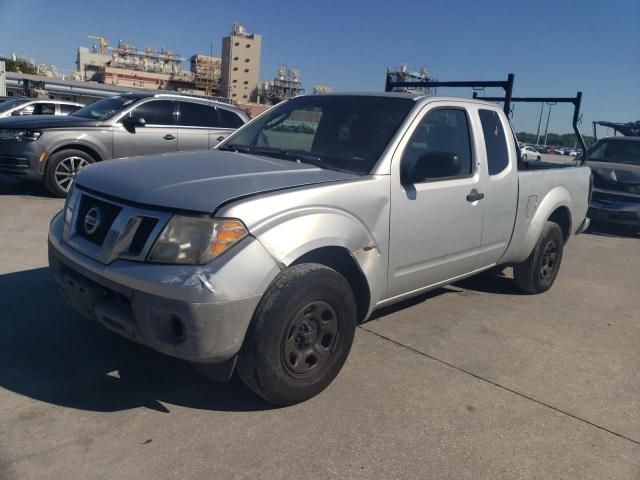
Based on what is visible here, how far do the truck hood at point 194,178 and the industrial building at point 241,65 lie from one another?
419 ft

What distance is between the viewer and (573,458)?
9.20 ft

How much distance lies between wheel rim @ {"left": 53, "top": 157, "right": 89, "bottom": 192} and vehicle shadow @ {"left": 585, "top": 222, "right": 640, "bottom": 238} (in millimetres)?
8718

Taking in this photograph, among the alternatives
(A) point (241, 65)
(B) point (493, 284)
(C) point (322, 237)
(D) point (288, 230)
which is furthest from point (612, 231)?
(A) point (241, 65)

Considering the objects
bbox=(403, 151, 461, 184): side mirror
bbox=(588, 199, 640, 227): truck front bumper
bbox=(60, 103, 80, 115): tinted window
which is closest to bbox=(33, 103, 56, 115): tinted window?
bbox=(60, 103, 80, 115): tinted window

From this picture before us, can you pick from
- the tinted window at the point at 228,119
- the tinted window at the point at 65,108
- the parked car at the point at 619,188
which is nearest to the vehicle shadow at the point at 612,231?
the parked car at the point at 619,188

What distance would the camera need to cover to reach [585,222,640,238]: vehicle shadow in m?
9.95

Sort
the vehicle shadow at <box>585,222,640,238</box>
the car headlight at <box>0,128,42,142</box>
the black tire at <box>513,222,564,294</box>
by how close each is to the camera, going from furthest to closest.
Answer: the vehicle shadow at <box>585,222,640,238</box> < the car headlight at <box>0,128,42,142</box> < the black tire at <box>513,222,564,294</box>

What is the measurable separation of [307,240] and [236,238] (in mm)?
418

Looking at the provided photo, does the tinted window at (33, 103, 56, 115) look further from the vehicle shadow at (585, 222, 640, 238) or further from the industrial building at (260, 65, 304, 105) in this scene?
the industrial building at (260, 65, 304, 105)

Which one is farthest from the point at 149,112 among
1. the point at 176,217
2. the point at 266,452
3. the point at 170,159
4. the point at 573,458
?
the point at 573,458

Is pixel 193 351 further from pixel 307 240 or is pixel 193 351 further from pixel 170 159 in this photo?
pixel 170 159

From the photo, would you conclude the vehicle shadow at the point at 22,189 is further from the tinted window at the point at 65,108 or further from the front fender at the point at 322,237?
the front fender at the point at 322,237

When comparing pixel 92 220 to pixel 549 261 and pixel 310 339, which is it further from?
pixel 549 261

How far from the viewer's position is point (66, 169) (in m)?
8.41
